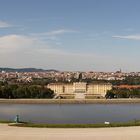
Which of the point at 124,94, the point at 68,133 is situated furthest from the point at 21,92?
the point at 68,133

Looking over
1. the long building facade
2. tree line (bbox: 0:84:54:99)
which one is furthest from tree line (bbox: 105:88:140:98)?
tree line (bbox: 0:84:54:99)

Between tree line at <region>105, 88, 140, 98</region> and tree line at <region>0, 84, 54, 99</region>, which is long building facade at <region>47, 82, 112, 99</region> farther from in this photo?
tree line at <region>0, 84, 54, 99</region>

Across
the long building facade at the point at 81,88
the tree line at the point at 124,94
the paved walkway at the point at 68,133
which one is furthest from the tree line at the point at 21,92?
the paved walkway at the point at 68,133

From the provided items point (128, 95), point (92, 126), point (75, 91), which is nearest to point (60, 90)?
point (75, 91)

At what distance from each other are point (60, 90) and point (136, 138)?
72705mm

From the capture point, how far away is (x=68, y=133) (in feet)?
44.1

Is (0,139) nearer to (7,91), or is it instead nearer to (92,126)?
(92,126)

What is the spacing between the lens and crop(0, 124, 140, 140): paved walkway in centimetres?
1266

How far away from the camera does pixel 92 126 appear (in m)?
15.0

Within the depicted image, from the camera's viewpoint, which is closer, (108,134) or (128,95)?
(108,134)

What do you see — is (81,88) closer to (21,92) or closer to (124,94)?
(124,94)

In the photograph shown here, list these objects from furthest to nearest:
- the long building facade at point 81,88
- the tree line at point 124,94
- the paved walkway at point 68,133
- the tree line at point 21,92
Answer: the long building facade at point 81,88 < the tree line at point 124,94 < the tree line at point 21,92 < the paved walkway at point 68,133

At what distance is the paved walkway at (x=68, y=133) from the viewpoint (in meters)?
12.7

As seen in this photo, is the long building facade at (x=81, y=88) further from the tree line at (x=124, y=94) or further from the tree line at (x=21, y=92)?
the tree line at (x=21, y=92)
